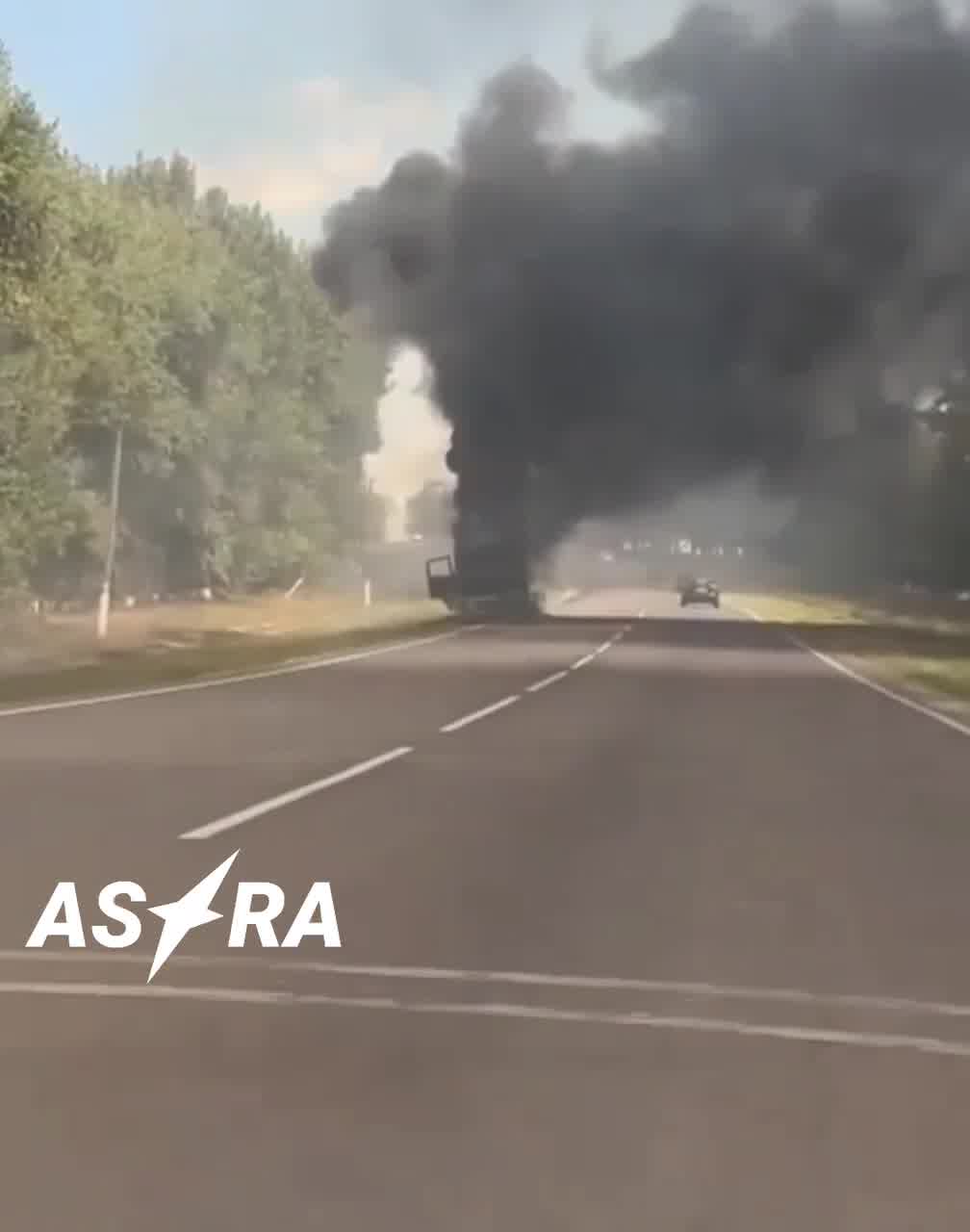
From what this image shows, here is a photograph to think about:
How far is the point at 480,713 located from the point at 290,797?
970cm

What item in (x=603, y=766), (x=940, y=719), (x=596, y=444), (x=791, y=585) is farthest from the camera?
(x=791, y=585)

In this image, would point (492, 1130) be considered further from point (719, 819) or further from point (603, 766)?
point (603, 766)

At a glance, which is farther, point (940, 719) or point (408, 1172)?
point (940, 719)

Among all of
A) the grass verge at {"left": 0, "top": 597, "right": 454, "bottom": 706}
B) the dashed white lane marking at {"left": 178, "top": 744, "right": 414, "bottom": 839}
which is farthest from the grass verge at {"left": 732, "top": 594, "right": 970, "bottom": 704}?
the dashed white lane marking at {"left": 178, "top": 744, "right": 414, "bottom": 839}

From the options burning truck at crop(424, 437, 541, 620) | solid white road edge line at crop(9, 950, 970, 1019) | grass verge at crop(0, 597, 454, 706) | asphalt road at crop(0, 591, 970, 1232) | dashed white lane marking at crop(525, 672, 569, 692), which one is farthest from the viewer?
burning truck at crop(424, 437, 541, 620)

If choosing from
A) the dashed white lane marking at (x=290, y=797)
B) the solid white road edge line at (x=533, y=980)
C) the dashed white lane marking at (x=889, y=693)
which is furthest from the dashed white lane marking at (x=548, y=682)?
the solid white road edge line at (x=533, y=980)

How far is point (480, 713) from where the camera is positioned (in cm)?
2381

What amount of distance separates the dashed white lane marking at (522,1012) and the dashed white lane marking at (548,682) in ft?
68.9

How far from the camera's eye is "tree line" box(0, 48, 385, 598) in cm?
4391

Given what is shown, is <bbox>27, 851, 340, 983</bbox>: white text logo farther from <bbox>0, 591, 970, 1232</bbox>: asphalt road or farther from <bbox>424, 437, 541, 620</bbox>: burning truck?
<bbox>424, 437, 541, 620</bbox>: burning truck

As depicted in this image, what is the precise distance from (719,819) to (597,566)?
595 feet

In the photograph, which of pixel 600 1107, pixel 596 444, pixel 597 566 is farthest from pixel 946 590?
pixel 597 566

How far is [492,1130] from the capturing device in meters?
5.52

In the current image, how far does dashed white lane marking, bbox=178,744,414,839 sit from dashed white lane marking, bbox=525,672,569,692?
10.0 m
